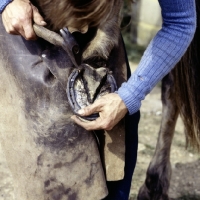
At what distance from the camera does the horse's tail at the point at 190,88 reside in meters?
2.11

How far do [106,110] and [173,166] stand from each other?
1423mm

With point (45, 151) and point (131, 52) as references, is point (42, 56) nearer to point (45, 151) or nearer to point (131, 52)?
point (45, 151)

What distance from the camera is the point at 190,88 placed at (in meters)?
2.18

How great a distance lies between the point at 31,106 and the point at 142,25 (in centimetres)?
343

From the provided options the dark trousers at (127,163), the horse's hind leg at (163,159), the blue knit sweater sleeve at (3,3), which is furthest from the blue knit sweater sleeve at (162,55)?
the horse's hind leg at (163,159)

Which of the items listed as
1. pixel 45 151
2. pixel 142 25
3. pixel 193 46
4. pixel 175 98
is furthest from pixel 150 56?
pixel 142 25

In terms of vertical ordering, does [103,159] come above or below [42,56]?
below

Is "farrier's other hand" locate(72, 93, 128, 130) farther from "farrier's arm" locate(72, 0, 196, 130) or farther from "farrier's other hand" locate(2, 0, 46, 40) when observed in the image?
"farrier's other hand" locate(2, 0, 46, 40)

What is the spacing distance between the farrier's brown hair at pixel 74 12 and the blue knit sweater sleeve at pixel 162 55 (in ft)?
0.58

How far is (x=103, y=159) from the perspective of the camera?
5.45 ft

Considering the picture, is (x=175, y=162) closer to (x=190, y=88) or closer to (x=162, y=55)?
(x=190, y=88)

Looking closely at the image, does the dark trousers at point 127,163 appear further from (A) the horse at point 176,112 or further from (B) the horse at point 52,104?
(A) the horse at point 176,112

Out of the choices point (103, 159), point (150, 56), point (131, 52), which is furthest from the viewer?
point (131, 52)

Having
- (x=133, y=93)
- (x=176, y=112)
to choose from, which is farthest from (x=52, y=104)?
(x=176, y=112)
